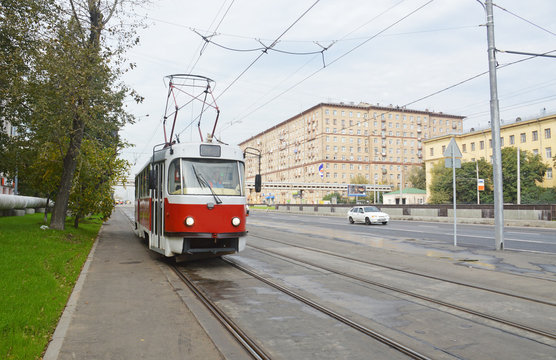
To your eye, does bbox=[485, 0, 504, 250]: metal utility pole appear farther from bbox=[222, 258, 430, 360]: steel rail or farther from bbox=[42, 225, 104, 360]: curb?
bbox=[42, 225, 104, 360]: curb

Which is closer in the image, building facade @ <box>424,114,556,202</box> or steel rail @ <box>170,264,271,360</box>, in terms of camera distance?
steel rail @ <box>170,264,271,360</box>

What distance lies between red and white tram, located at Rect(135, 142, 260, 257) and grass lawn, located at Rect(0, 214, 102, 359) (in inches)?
91.1

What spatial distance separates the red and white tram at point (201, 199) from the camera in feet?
32.8

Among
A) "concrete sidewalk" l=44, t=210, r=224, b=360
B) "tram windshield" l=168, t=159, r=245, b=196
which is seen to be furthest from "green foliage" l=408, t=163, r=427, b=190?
"concrete sidewalk" l=44, t=210, r=224, b=360

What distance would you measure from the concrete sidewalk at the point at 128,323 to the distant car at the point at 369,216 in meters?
23.2

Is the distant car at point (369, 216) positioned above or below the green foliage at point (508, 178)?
below

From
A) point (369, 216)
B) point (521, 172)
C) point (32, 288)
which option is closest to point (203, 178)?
point (32, 288)

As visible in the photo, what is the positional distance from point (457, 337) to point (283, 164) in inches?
4962

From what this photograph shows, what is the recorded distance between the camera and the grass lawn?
4.80 metres

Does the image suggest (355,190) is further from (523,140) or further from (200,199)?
(200,199)

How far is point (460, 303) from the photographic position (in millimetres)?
6848

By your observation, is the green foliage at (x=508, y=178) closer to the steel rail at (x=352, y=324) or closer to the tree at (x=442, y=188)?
the tree at (x=442, y=188)

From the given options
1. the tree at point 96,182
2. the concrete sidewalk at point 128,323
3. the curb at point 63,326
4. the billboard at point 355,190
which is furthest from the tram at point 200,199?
the billboard at point 355,190

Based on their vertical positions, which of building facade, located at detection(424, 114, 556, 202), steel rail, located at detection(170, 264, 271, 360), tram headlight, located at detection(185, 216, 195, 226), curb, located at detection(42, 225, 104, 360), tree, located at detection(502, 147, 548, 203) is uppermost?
building facade, located at detection(424, 114, 556, 202)
